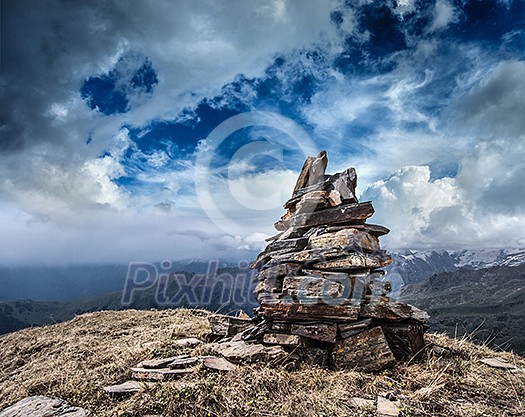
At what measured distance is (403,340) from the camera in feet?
37.3

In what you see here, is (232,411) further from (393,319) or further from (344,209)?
(344,209)

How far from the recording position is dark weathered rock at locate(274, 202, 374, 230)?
1293cm

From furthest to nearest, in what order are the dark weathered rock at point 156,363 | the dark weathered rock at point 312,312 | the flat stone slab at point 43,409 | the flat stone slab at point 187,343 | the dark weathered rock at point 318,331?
the flat stone slab at point 187,343 < the dark weathered rock at point 312,312 < the dark weathered rock at point 318,331 < the dark weathered rock at point 156,363 < the flat stone slab at point 43,409

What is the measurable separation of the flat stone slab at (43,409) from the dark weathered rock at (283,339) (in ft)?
19.8

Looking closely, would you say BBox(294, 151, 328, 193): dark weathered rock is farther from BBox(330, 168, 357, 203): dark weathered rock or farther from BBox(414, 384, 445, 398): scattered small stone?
BBox(414, 384, 445, 398): scattered small stone

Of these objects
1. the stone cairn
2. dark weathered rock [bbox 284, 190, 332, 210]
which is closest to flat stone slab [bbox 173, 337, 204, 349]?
the stone cairn

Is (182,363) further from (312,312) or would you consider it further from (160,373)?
(312,312)

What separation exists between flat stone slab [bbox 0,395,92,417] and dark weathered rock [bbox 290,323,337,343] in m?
6.82

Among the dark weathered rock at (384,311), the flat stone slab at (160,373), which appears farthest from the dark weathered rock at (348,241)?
the flat stone slab at (160,373)

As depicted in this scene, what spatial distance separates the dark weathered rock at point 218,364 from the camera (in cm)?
954

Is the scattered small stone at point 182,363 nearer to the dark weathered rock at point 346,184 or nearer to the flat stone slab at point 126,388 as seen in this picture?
the flat stone slab at point 126,388

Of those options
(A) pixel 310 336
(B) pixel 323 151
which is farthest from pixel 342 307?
(B) pixel 323 151

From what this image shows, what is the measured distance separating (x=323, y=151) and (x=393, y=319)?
8731mm

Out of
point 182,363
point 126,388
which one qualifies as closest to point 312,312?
point 182,363
